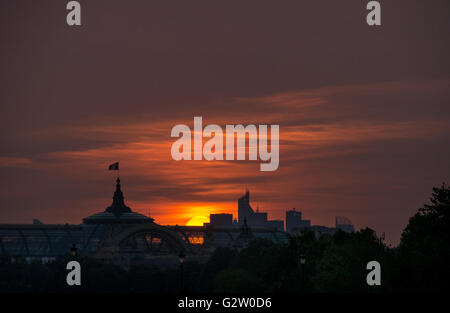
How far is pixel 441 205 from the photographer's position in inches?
4446

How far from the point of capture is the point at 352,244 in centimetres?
12719
